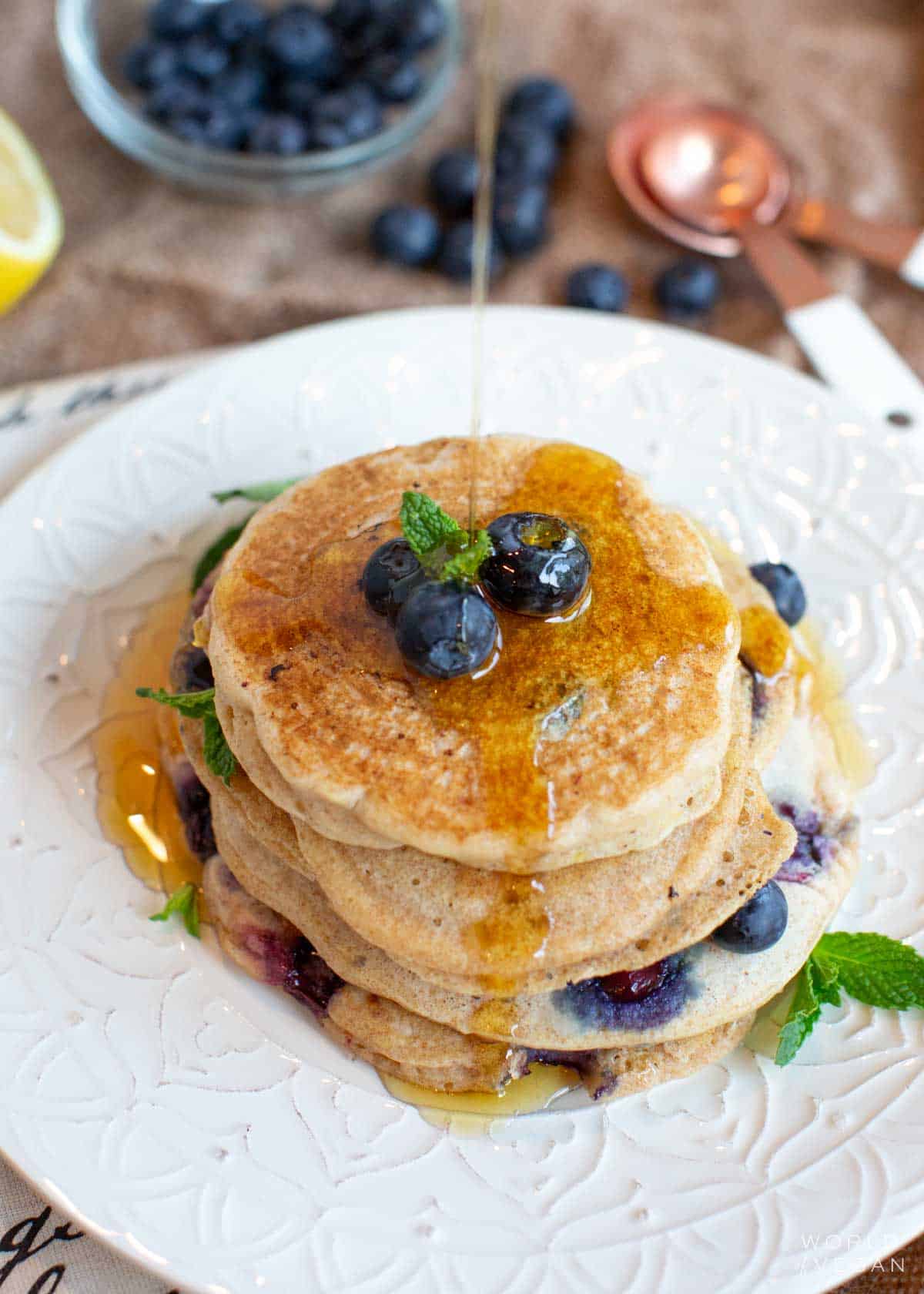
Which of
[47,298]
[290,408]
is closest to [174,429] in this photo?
[290,408]

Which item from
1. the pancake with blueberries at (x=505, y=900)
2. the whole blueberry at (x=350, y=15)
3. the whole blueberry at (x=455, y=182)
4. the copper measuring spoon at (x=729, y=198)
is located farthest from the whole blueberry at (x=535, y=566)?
the whole blueberry at (x=350, y=15)

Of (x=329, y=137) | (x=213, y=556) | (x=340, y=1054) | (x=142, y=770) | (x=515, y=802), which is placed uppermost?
(x=329, y=137)

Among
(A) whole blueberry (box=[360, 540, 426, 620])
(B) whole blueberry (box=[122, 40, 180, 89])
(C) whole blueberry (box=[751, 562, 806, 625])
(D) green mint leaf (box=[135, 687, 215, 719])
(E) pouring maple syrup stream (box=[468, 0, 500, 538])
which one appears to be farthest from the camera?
(B) whole blueberry (box=[122, 40, 180, 89])

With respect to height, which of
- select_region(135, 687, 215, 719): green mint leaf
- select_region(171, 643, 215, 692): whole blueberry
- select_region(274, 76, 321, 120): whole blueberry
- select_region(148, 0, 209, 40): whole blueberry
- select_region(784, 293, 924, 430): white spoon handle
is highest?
select_region(148, 0, 209, 40): whole blueberry

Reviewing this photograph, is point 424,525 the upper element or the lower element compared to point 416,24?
lower

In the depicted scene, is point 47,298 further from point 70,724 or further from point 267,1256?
point 267,1256

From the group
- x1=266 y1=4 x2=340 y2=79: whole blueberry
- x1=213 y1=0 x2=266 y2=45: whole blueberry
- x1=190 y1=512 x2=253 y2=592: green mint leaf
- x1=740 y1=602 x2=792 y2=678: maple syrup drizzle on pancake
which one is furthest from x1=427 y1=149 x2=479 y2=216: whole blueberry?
x1=740 y1=602 x2=792 y2=678: maple syrup drizzle on pancake

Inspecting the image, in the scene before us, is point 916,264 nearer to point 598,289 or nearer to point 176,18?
point 598,289

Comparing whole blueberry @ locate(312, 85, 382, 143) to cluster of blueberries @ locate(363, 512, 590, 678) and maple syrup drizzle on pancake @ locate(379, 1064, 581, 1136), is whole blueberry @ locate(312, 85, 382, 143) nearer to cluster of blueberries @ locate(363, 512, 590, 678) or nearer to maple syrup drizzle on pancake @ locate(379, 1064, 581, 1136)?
cluster of blueberries @ locate(363, 512, 590, 678)

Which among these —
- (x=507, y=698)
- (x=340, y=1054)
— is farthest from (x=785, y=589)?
(x=340, y=1054)
